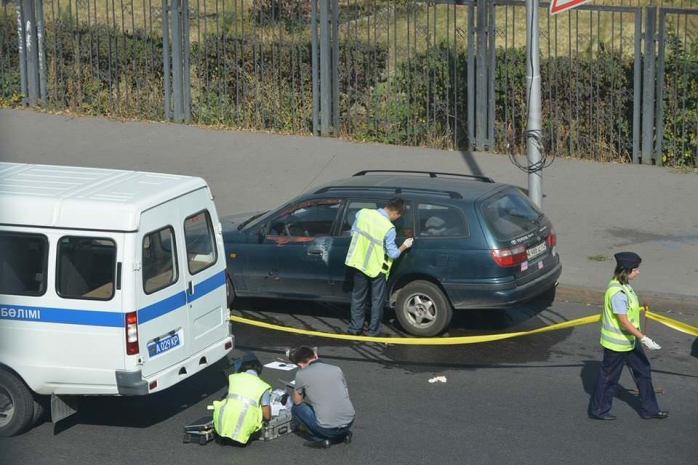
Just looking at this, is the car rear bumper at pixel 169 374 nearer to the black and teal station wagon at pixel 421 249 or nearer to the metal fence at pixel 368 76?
the black and teal station wagon at pixel 421 249

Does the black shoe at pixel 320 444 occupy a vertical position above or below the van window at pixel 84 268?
Result: below

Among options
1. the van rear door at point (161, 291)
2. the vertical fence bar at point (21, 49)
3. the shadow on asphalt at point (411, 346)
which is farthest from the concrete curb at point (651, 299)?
the vertical fence bar at point (21, 49)

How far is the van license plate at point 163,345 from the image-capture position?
8344mm

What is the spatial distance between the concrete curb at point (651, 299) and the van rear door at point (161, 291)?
16.9 ft

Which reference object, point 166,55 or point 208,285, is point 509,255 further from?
point 166,55

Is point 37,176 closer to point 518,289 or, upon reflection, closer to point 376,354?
point 376,354

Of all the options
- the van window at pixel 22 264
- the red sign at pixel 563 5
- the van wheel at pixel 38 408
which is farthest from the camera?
the red sign at pixel 563 5

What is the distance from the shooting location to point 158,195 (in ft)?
27.8

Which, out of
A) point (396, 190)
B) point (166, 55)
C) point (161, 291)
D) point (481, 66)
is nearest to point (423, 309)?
point (396, 190)

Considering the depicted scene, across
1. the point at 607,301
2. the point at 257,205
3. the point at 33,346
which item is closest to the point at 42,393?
the point at 33,346

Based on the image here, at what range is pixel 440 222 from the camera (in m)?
11.0

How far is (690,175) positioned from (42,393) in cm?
1137

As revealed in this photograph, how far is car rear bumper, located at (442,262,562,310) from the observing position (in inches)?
421

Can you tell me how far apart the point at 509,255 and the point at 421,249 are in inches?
35.3
